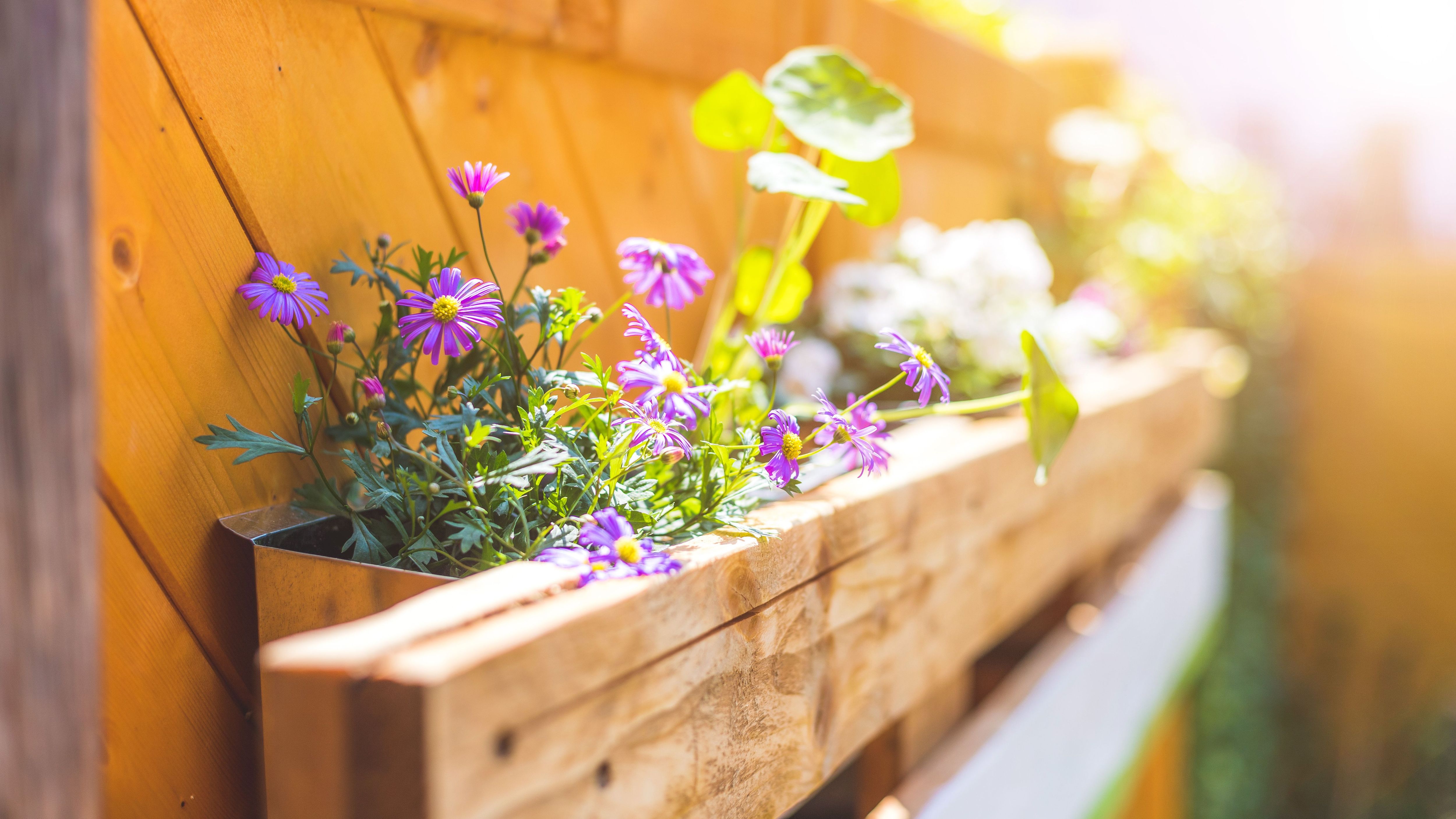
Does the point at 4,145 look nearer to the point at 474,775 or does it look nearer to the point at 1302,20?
the point at 474,775

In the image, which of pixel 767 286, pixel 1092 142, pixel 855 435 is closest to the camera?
pixel 855 435

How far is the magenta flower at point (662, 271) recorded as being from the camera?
→ 0.62m

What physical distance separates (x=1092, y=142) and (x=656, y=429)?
6.49ft

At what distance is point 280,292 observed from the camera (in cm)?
58

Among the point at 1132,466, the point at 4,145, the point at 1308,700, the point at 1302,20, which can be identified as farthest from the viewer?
the point at 1302,20

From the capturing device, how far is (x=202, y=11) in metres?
0.57

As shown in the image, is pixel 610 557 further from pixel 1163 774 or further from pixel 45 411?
pixel 1163 774

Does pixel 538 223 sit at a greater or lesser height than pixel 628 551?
greater

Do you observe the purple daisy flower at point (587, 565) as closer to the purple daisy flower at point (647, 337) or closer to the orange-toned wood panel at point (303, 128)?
the purple daisy flower at point (647, 337)

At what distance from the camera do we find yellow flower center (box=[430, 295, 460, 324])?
0.55 metres

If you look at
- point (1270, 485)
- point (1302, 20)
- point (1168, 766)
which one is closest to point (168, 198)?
point (1168, 766)

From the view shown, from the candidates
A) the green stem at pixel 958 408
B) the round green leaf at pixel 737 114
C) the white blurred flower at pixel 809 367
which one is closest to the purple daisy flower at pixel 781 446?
the green stem at pixel 958 408

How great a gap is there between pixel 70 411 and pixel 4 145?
8cm

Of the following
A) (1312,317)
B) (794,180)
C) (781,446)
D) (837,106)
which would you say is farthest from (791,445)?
(1312,317)
